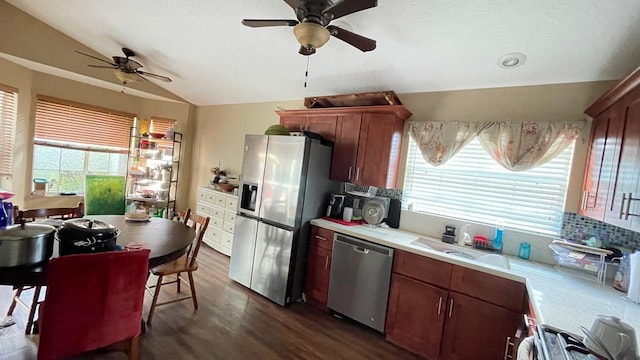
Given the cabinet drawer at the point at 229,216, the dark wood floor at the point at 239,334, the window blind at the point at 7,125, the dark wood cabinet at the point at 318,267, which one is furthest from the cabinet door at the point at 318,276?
the window blind at the point at 7,125

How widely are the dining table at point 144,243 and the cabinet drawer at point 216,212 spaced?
145cm

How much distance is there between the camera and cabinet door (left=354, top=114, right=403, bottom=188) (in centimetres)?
276

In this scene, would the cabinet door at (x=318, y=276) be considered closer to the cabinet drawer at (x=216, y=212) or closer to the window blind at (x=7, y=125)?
the cabinet drawer at (x=216, y=212)

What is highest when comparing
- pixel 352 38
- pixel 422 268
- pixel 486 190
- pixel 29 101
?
pixel 352 38

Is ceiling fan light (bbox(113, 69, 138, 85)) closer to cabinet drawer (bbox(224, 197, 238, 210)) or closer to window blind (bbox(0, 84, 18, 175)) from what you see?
window blind (bbox(0, 84, 18, 175))

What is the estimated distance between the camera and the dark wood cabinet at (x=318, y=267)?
2.77m

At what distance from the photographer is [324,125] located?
10.4 feet

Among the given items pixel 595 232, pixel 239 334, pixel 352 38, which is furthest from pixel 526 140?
pixel 239 334

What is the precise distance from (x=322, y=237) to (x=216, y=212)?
6.71 feet

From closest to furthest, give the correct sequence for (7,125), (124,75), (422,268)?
(422,268) → (124,75) → (7,125)

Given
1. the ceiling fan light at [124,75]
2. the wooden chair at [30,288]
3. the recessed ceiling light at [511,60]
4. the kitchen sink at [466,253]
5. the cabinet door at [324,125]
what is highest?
the recessed ceiling light at [511,60]

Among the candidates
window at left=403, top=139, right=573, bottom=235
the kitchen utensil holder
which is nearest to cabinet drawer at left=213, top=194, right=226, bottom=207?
window at left=403, top=139, right=573, bottom=235

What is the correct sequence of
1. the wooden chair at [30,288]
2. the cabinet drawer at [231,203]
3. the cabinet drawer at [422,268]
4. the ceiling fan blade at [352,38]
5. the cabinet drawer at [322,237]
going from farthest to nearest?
1. the cabinet drawer at [231,203]
2. the cabinet drawer at [322,237]
3. the cabinet drawer at [422,268]
4. the wooden chair at [30,288]
5. the ceiling fan blade at [352,38]

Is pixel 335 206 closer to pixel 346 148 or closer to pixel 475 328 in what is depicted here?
pixel 346 148
